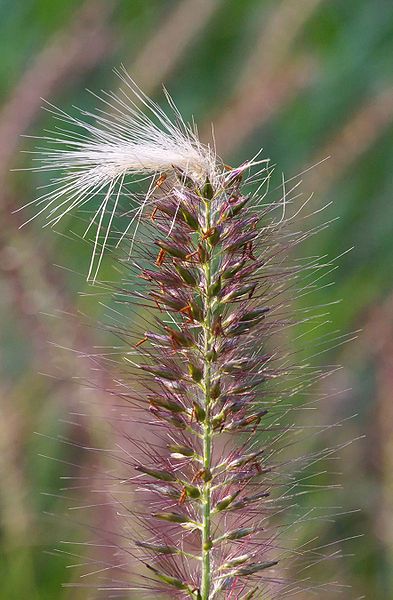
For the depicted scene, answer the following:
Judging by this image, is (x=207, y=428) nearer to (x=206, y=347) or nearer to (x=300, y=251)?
(x=206, y=347)

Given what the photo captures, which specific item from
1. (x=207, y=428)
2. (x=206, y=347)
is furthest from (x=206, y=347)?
(x=207, y=428)

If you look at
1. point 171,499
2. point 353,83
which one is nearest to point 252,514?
point 171,499

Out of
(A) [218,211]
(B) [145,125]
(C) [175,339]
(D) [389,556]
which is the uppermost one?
(B) [145,125]

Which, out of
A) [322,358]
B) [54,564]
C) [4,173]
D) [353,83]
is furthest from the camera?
[353,83]

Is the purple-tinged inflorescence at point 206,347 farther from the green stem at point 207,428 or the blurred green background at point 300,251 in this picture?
the blurred green background at point 300,251

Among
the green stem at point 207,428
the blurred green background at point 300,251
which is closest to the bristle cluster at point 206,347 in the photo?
the green stem at point 207,428

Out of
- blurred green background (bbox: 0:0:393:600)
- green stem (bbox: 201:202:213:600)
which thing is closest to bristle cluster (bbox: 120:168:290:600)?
green stem (bbox: 201:202:213:600)

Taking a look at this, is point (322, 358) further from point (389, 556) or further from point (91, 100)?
point (91, 100)

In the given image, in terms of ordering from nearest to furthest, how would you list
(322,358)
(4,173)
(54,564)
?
(4,173), (54,564), (322,358)
